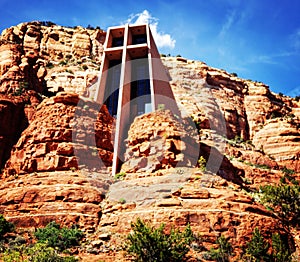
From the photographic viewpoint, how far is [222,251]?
49.0 feet

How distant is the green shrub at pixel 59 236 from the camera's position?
15586mm

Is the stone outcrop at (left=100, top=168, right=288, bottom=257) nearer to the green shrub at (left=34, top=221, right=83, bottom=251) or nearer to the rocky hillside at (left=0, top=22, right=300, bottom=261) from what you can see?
the rocky hillside at (left=0, top=22, right=300, bottom=261)

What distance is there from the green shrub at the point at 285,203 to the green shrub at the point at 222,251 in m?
6.04

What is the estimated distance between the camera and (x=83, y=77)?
1601 inches

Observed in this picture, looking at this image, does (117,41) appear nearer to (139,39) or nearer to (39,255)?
(139,39)

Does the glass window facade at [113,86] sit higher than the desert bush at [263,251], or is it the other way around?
the glass window facade at [113,86]

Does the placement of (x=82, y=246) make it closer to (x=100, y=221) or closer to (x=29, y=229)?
(x=100, y=221)

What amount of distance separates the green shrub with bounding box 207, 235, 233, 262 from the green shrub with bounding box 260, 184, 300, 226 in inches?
238

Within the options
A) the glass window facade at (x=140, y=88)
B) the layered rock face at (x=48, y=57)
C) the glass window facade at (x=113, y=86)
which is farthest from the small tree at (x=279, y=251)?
the layered rock face at (x=48, y=57)

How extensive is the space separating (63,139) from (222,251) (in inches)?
519

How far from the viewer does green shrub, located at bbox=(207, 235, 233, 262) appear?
14.8 metres

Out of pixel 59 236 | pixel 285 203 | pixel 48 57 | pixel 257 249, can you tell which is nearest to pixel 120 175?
pixel 59 236

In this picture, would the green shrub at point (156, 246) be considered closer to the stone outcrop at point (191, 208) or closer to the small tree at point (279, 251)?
the stone outcrop at point (191, 208)

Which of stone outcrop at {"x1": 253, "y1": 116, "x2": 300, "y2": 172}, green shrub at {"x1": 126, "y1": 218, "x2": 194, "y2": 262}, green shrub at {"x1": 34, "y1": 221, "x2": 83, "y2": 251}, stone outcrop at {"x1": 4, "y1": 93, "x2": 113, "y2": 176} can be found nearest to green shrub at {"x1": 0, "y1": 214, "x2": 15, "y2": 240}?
green shrub at {"x1": 34, "y1": 221, "x2": 83, "y2": 251}
